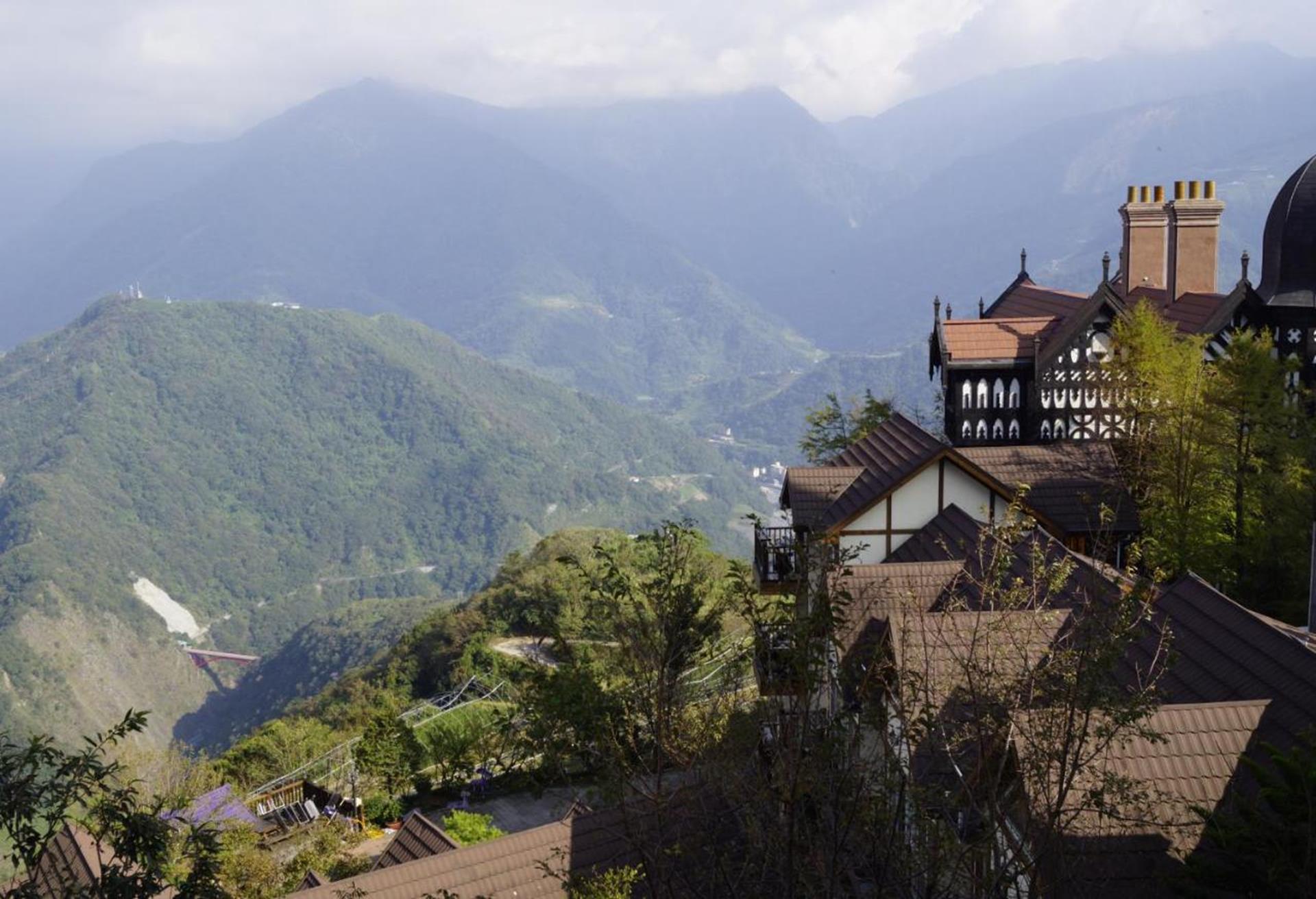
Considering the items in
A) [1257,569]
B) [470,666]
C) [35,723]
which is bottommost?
[35,723]

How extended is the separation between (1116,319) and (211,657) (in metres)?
131

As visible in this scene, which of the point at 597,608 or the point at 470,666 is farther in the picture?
the point at 470,666

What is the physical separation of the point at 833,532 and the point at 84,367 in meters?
193

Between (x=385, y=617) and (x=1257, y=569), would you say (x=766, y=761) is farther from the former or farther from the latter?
(x=385, y=617)

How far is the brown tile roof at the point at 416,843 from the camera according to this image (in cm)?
1588

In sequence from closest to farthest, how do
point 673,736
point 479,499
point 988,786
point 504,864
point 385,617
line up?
point 988,786
point 673,736
point 504,864
point 385,617
point 479,499

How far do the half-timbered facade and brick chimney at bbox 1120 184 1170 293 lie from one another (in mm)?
26

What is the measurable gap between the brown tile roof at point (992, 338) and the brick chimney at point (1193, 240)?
10.5ft

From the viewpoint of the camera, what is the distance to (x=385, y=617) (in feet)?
408

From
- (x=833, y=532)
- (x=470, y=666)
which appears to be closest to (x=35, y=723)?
(x=470, y=666)

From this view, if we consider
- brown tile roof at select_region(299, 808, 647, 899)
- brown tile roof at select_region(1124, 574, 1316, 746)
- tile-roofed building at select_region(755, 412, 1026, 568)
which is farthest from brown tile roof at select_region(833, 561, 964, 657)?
brown tile roof at select_region(299, 808, 647, 899)

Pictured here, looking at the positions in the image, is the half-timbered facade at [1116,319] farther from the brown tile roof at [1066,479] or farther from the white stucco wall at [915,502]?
the white stucco wall at [915,502]

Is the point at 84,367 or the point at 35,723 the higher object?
the point at 84,367

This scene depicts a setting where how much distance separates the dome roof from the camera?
25.5 m
